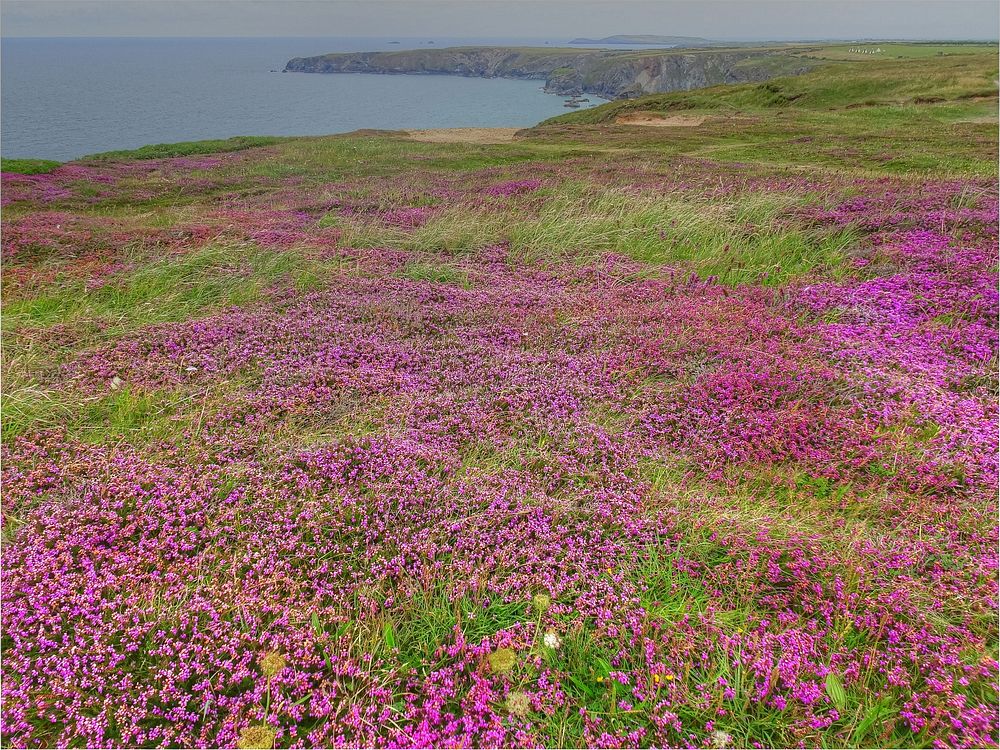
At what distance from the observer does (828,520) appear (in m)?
3.84

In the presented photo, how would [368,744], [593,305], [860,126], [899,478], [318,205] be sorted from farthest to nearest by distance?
[860,126]
[318,205]
[593,305]
[899,478]
[368,744]

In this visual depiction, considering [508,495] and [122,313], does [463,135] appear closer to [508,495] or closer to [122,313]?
[122,313]

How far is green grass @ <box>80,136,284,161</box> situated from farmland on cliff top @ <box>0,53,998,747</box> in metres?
38.8

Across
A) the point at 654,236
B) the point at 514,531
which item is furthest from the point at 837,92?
the point at 514,531

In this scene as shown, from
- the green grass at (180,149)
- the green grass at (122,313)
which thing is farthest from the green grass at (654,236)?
the green grass at (180,149)

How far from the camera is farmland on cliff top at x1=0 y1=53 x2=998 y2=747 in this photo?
2.68 meters

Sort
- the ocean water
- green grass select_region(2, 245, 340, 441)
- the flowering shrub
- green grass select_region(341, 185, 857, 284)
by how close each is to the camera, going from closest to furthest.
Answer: the flowering shrub < green grass select_region(2, 245, 340, 441) < green grass select_region(341, 185, 857, 284) < the ocean water

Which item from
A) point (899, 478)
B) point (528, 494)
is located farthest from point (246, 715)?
point (899, 478)

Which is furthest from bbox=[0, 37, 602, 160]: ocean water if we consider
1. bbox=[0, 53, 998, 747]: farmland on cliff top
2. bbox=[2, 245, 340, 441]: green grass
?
bbox=[0, 53, 998, 747]: farmland on cliff top

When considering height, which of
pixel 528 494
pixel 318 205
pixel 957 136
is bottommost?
pixel 528 494

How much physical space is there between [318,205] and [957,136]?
3071 cm

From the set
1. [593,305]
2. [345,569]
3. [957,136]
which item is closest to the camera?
[345,569]

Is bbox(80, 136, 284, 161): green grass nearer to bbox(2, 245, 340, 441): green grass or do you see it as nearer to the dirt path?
the dirt path

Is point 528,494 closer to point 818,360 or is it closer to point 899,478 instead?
point 899,478
